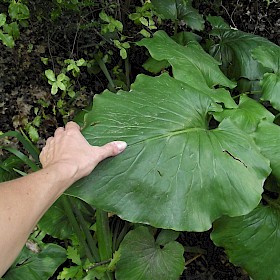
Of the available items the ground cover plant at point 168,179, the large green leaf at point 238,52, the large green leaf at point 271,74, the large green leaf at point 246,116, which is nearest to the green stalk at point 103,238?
the ground cover plant at point 168,179

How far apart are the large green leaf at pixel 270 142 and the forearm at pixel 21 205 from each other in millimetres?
777

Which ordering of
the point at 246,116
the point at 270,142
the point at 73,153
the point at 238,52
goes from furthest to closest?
the point at 238,52
the point at 246,116
the point at 270,142
the point at 73,153

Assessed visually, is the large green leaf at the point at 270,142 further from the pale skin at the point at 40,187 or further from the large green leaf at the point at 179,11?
the large green leaf at the point at 179,11

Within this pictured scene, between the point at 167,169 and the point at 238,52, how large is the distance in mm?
1055

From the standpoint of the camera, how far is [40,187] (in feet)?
3.16

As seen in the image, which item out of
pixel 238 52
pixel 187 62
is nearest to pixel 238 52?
pixel 238 52

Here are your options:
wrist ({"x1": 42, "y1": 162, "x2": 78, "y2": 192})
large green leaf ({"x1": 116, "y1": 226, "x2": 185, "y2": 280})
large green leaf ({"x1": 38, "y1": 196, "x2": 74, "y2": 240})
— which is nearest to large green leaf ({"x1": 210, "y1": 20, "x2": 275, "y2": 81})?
large green leaf ({"x1": 116, "y1": 226, "x2": 185, "y2": 280})

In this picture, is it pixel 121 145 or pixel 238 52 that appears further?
pixel 238 52

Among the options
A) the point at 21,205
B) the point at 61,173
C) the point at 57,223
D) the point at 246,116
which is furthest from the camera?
the point at 57,223

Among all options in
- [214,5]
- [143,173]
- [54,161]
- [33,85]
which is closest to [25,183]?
[54,161]

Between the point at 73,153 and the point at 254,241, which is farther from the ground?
→ the point at 73,153

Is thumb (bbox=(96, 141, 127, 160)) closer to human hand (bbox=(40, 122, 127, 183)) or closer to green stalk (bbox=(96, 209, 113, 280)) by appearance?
human hand (bbox=(40, 122, 127, 183))

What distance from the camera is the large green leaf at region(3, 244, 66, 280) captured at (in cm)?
156

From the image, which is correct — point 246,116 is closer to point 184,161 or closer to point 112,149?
point 184,161
